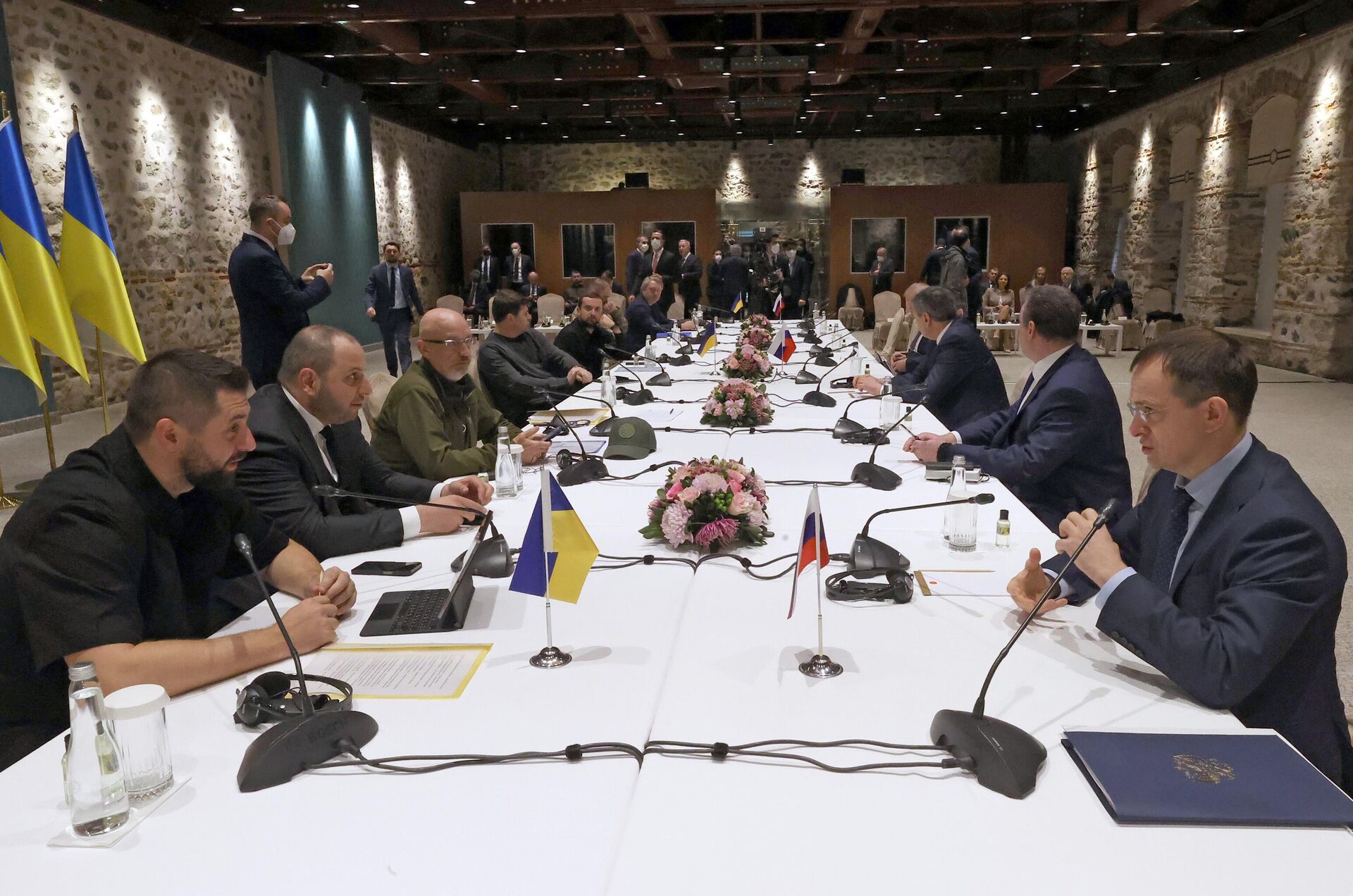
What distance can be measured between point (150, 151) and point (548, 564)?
8.17 meters

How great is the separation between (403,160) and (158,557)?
13.9 m

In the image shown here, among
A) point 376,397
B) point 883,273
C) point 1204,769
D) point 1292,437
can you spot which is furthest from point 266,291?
point 883,273

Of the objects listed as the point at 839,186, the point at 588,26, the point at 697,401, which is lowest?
the point at 697,401

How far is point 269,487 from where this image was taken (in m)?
2.35

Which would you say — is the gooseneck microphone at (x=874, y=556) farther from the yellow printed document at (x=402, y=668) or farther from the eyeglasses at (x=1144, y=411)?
the yellow printed document at (x=402, y=668)

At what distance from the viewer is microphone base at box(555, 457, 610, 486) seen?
2.97 metres

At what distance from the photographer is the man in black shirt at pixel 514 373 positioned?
496cm

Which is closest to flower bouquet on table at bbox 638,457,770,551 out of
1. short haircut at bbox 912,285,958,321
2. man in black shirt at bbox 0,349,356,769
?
man in black shirt at bbox 0,349,356,769

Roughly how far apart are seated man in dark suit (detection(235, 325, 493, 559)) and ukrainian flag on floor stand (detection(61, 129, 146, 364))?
3.04 meters

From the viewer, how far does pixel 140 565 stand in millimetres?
1681

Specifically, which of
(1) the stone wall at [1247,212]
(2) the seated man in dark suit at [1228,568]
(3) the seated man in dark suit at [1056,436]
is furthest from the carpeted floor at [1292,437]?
(2) the seated man in dark suit at [1228,568]

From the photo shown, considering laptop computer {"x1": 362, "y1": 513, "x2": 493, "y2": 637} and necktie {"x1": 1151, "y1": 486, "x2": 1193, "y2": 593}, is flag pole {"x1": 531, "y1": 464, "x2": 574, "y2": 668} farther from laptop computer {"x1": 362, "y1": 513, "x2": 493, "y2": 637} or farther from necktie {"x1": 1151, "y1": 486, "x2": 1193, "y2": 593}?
necktie {"x1": 1151, "y1": 486, "x2": 1193, "y2": 593}


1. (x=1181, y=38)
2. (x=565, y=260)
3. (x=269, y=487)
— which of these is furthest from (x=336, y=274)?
(x=1181, y=38)

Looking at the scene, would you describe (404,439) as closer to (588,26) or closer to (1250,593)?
(1250,593)
